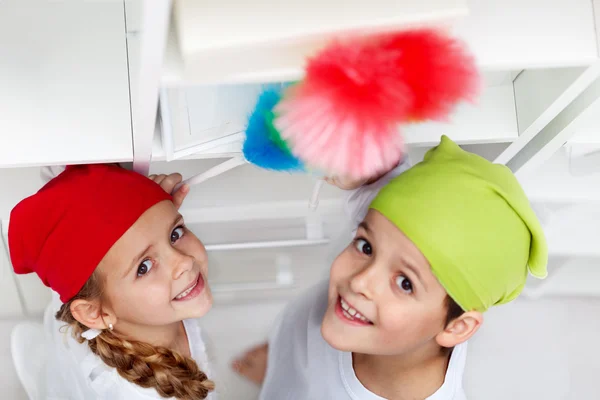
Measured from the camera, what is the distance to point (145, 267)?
3.48 ft

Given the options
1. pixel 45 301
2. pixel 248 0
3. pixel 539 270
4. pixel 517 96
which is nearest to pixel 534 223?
pixel 539 270

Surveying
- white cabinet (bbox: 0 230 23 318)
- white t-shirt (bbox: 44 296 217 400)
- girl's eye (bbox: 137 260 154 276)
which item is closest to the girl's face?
girl's eye (bbox: 137 260 154 276)

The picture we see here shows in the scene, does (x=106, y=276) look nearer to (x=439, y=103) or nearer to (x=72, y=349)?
(x=72, y=349)

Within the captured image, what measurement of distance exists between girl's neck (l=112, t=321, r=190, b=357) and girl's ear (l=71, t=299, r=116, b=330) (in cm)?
9

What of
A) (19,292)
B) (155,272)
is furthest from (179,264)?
(19,292)

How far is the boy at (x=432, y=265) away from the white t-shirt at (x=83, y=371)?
40 cm

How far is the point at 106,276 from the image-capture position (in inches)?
40.3

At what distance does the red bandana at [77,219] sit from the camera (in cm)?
96

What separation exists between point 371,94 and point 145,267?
61cm

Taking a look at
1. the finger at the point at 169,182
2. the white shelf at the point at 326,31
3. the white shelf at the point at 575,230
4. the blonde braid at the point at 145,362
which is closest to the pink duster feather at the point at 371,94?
the white shelf at the point at 326,31

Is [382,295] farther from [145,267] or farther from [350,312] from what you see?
[145,267]

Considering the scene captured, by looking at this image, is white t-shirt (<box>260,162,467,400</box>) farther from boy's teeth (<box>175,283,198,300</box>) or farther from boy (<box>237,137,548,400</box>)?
boy's teeth (<box>175,283,198,300</box>)

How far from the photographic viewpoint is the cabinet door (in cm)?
83

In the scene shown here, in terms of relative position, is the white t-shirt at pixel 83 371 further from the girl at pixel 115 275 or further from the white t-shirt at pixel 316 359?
the white t-shirt at pixel 316 359
